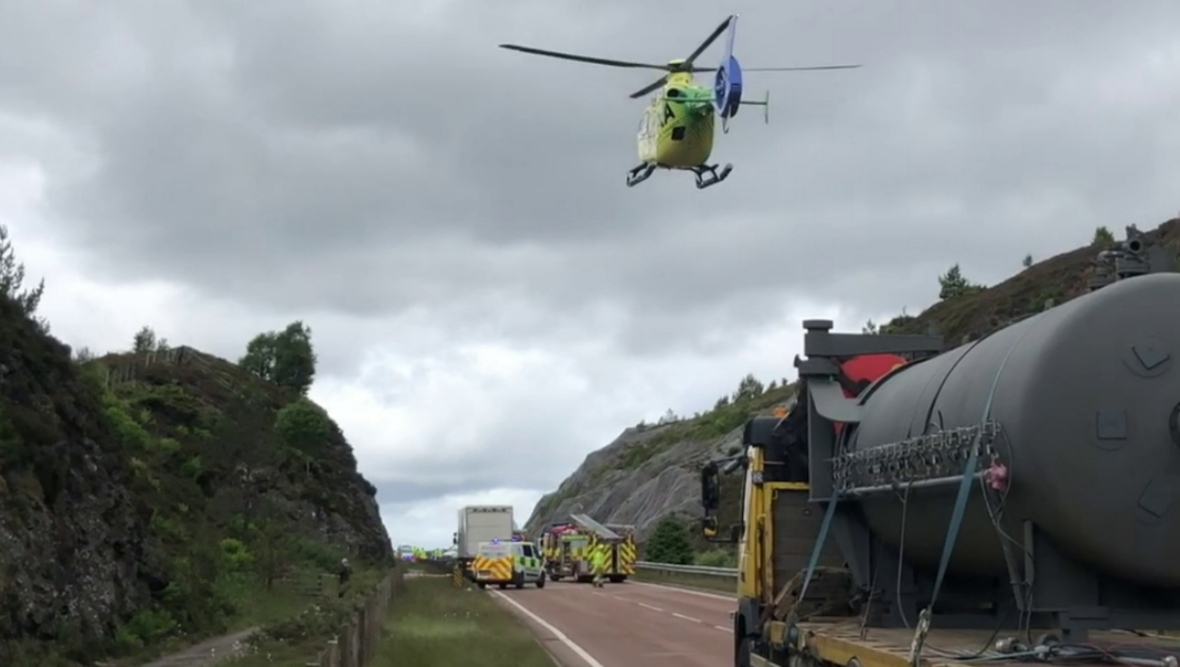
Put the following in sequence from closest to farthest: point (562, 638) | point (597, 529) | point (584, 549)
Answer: point (562, 638)
point (584, 549)
point (597, 529)

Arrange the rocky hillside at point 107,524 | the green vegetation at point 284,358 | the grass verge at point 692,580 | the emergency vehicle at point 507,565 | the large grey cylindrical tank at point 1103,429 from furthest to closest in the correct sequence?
the green vegetation at point 284,358
the emergency vehicle at point 507,565
the grass verge at point 692,580
the rocky hillside at point 107,524
the large grey cylindrical tank at point 1103,429

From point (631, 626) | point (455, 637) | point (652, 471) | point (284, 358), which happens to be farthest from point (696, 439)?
point (455, 637)

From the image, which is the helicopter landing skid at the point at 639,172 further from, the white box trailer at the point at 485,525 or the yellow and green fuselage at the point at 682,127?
the white box trailer at the point at 485,525

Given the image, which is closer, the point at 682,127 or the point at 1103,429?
the point at 1103,429

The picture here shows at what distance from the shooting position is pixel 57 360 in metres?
25.7

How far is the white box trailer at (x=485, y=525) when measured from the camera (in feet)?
213

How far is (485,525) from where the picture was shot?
6556 cm

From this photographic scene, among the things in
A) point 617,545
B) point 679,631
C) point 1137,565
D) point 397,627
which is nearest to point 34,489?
point 397,627

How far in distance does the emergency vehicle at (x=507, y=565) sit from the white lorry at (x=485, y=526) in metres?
4.40

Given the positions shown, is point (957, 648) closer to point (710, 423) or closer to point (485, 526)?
point (485, 526)

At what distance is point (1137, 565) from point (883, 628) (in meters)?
3.19

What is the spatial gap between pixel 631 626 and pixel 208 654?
36.3ft

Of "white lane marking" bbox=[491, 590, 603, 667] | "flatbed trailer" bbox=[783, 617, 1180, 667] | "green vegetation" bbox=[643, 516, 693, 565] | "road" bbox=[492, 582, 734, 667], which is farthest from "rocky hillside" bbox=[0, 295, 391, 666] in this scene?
"green vegetation" bbox=[643, 516, 693, 565]

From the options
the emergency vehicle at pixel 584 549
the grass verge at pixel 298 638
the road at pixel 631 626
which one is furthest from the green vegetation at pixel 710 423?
the grass verge at pixel 298 638
